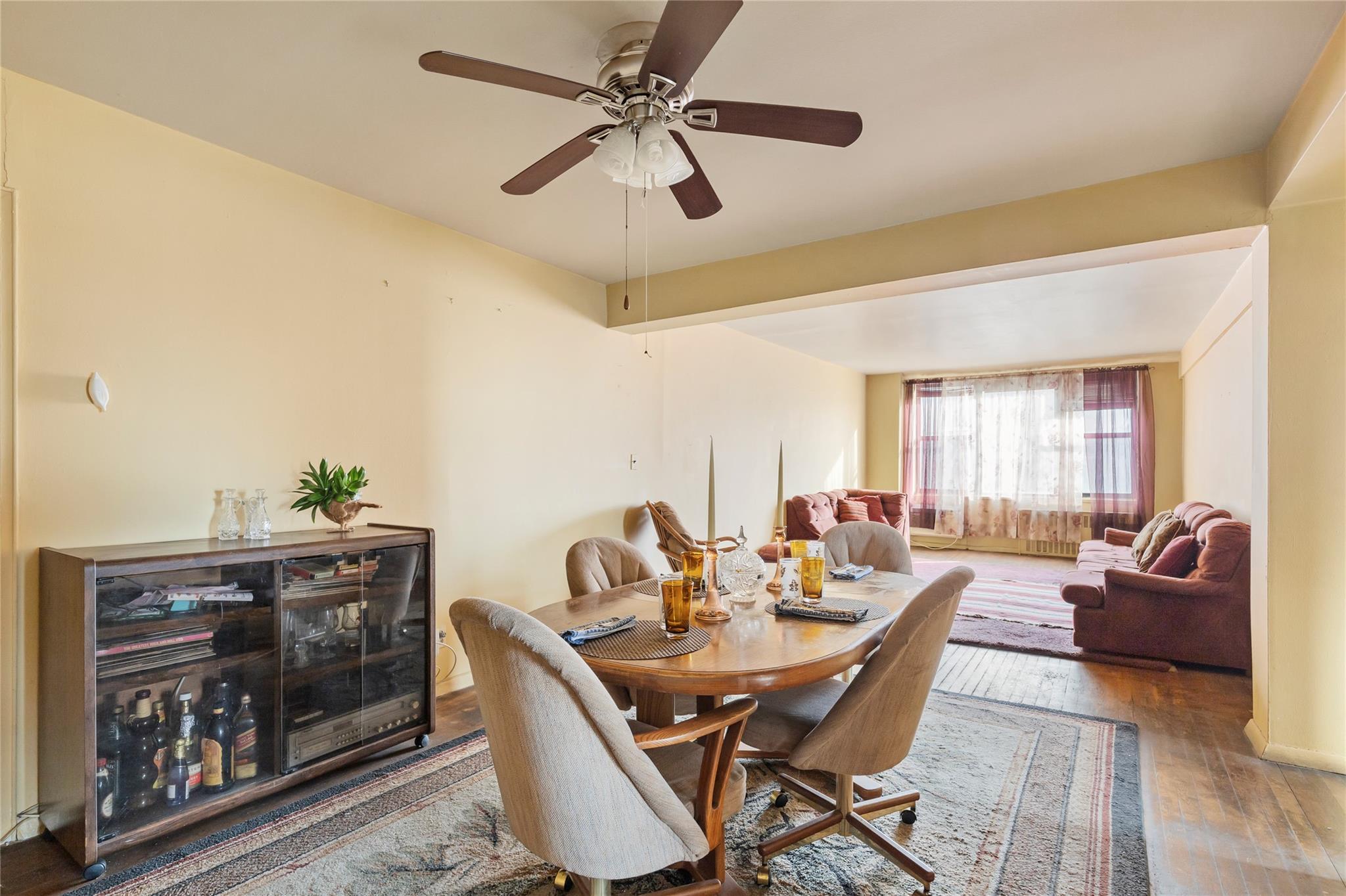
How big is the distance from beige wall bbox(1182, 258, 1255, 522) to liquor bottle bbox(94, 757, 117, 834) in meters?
4.72

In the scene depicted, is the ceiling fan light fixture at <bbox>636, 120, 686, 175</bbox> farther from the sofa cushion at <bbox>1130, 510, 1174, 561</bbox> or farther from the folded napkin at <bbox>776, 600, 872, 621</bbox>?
the sofa cushion at <bbox>1130, 510, 1174, 561</bbox>

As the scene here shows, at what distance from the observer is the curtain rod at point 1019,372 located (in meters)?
7.96

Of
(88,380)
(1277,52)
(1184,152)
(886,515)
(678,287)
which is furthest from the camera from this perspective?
(886,515)

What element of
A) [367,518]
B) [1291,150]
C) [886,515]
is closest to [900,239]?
[1291,150]

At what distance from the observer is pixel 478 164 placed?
264 centimetres

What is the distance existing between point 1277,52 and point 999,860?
8.17ft

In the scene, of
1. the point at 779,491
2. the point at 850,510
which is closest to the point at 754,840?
the point at 779,491

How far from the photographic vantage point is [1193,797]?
7.57 feet

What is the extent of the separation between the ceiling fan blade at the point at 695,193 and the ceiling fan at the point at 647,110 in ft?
0.05

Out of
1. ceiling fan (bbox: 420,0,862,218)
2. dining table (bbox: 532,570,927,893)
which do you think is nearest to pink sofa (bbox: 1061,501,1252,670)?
dining table (bbox: 532,570,927,893)

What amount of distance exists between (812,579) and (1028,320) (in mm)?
4629

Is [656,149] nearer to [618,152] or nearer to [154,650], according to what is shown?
[618,152]

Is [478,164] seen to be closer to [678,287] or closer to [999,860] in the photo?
[678,287]

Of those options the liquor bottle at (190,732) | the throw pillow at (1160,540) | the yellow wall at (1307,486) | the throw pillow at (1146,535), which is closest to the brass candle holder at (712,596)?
the liquor bottle at (190,732)
